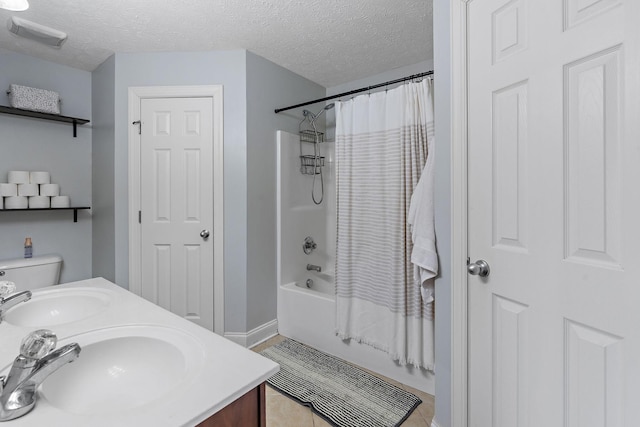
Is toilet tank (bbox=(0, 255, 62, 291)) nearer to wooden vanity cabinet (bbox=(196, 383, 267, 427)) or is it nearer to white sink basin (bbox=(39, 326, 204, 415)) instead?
white sink basin (bbox=(39, 326, 204, 415))

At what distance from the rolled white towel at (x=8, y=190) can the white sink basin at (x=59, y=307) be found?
153 cm

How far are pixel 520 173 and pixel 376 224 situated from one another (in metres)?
1.08

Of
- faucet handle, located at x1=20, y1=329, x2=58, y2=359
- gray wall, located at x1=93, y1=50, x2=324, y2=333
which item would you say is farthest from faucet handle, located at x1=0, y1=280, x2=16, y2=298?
gray wall, located at x1=93, y1=50, x2=324, y2=333

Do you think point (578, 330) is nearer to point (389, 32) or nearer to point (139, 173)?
point (389, 32)

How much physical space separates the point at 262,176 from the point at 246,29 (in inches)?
40.6

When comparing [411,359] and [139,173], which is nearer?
[411,359]

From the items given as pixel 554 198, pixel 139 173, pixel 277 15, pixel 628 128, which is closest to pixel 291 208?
pixel 139 173

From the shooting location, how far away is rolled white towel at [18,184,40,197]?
89.7 inches

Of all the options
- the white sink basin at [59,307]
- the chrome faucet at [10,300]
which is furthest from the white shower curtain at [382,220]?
the chrome faucet at [10,300]

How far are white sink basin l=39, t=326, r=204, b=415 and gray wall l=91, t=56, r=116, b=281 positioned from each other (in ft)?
5.91

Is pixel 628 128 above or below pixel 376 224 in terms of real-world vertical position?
above

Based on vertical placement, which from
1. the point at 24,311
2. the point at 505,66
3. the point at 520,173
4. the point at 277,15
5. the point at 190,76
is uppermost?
the point at 277,15

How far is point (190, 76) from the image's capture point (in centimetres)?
239

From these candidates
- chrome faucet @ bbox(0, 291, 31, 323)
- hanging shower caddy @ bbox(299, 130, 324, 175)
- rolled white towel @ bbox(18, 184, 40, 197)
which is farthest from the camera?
hanging shower caddy @ bbox(299, 130, 324, 175)
